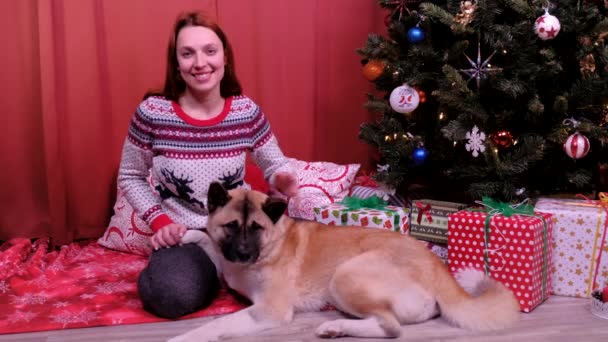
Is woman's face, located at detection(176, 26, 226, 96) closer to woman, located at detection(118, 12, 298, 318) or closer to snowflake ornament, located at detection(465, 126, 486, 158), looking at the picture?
woman, located at detection(118, 12, 298, 318)

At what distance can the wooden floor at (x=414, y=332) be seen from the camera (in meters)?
1.92

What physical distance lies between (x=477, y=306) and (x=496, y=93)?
1.11 metres

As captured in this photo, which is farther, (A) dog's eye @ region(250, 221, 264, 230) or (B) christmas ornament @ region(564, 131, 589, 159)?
(B) christmas ornament @ region(564, 131, 589, 159)

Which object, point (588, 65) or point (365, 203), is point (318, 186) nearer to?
point (365, 203)

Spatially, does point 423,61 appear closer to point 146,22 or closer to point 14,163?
point 146,22

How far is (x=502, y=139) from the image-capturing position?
8.43ft

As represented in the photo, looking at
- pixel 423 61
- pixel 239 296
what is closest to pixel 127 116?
pixel 239 296

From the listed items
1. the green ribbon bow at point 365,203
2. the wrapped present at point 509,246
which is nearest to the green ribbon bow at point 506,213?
the wrapped present at point 509,246

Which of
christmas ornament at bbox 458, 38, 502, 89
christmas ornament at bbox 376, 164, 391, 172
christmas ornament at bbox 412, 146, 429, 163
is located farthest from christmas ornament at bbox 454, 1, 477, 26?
christmas ornament at bbox 376, 164, 391, 172

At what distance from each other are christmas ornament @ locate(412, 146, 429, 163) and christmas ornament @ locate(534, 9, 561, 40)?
71 cm

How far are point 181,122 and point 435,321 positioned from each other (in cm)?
121

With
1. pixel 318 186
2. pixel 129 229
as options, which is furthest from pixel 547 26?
pixel 129 229

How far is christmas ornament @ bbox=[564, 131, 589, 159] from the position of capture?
2391mm

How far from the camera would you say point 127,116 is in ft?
10.5
